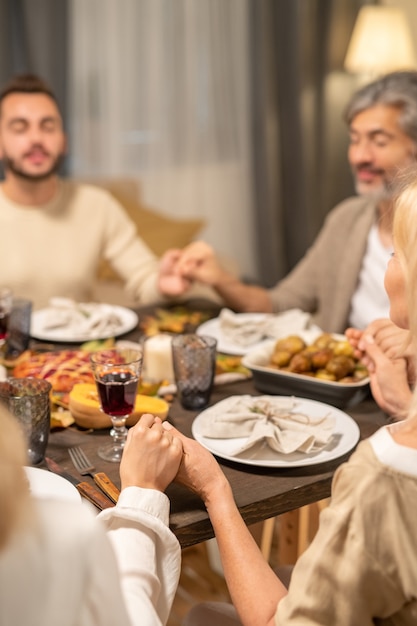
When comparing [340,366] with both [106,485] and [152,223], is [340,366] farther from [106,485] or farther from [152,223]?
[152,223]

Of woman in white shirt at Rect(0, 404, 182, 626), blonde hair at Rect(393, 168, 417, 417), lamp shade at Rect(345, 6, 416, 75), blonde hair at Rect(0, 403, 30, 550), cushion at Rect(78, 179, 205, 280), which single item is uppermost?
lamp shade at Rect(345, 6, 416, 75)

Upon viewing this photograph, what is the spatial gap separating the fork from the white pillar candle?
0.37 metres

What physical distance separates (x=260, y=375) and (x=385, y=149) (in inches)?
39.1

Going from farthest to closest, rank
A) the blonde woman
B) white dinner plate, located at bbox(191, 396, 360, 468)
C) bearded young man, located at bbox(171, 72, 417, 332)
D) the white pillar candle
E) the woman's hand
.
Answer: bearded young man, located at bbox(171, 72, 417, 332), the white pillar candle, the woman's hand, white dinner plate, located at bbox(191, 396, 360, 468), the blonde woman

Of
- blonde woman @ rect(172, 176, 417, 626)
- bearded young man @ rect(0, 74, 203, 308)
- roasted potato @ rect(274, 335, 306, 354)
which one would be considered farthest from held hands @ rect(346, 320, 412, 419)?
bearded young man @ rect(0, 74, 203, 308)

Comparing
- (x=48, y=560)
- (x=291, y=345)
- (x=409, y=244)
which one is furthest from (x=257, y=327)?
(x=48, y=560)

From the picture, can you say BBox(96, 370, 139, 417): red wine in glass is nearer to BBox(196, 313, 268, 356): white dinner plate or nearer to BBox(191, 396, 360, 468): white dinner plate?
BBox(191, 396, 360, 468): white dinner plate

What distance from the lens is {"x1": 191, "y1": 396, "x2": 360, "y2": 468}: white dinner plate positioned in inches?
55.8

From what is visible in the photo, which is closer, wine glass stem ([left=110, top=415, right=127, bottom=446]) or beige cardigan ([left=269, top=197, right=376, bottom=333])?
wine glass stem ([left=110, top=415, right=127, bottom=446])

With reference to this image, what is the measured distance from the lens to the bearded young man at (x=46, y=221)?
9.35ft

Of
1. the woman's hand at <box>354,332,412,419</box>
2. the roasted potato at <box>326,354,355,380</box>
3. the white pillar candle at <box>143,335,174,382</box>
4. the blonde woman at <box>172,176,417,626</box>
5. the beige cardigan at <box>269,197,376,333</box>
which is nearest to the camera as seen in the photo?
the blonde woman at <box>172,176,417,626</box>

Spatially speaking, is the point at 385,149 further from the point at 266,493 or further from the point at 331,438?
the point at 266,493

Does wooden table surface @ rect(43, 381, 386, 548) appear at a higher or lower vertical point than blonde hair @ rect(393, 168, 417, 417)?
lower

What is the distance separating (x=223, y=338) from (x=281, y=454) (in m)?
0.65
